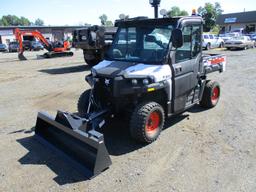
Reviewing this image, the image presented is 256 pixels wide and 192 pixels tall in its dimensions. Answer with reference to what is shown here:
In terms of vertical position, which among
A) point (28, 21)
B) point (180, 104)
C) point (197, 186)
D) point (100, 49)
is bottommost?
point (197, 186)

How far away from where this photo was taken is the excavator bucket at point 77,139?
417cm

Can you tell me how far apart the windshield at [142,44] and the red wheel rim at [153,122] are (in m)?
1.03

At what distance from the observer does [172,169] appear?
4.35 meters

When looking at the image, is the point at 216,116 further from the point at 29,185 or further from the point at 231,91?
the point at 29,185

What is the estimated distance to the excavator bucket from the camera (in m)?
4.17

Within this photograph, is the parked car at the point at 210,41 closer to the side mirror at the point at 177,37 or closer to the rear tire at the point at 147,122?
the side mirror at the point at 177,37

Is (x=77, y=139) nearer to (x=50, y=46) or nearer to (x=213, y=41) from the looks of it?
(x=50, y=46)

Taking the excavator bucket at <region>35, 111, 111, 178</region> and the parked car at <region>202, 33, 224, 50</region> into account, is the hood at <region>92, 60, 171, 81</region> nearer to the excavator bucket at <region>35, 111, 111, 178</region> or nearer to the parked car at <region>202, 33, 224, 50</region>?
the excavator bucket at <region>35, 111, 111, 178</region>

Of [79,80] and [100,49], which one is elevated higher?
[100,49]

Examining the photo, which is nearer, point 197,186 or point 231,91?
point 197,186

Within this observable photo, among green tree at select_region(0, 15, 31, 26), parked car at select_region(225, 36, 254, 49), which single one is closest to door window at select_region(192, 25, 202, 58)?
parked car at select_region(225, 36, 254, 49)

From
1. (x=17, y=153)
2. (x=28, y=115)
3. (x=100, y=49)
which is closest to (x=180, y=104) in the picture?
(x=17, y=153)

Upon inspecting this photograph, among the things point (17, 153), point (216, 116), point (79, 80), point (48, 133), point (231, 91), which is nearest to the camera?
point (17, 153)

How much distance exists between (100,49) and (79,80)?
12.6 feet
